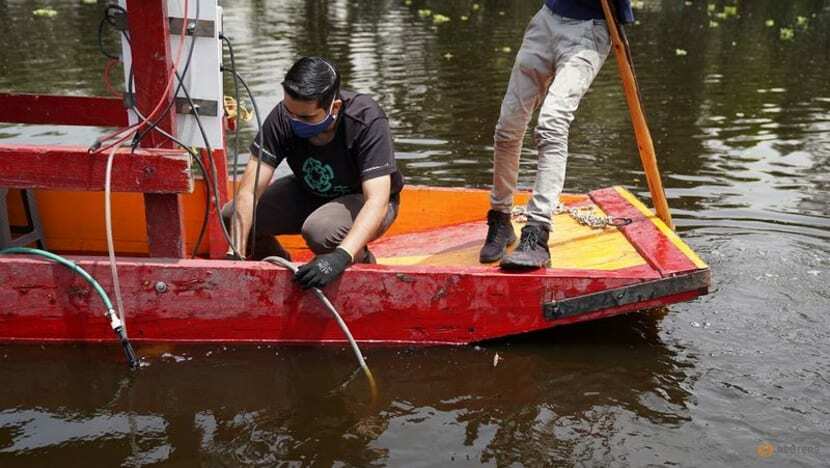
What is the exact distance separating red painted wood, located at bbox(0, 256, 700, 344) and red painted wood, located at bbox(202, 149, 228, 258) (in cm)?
89

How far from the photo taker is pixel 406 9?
24500mm

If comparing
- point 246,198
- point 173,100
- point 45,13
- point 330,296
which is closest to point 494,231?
point 330,296

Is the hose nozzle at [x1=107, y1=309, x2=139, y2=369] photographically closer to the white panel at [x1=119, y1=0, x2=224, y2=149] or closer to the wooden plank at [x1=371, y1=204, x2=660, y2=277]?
the white panel at [x1=119, y1=0, x2=224, y2=149]

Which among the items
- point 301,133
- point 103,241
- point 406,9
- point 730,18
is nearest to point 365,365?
point 301,133

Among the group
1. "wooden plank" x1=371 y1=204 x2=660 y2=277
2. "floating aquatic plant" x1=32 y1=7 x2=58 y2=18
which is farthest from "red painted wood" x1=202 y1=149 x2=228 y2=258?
"floating aquatic plant" x1=32 y1=7 x2=58 y2=18

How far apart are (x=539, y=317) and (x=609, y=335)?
0.66 metres

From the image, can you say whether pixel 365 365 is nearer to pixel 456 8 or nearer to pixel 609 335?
pixel 609 335

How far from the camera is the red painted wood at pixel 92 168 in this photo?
13.3ft

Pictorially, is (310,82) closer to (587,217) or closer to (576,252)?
(576,252)

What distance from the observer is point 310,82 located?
417cm

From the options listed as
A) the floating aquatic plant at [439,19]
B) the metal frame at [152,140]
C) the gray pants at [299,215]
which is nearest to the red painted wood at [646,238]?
the gray pants at [299,215]

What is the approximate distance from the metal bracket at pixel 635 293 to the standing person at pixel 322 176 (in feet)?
3.54

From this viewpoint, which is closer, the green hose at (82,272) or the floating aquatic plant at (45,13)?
the green hose at (82,272)

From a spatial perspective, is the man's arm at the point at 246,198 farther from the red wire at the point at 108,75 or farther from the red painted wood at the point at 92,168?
the red wire at the point at 108,75
